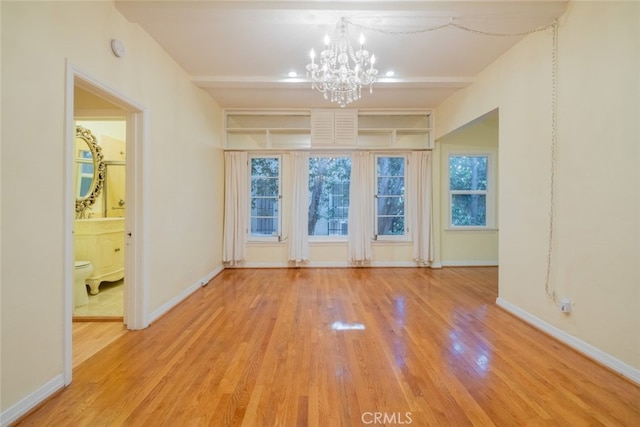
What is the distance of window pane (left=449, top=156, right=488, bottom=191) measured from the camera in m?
4.92

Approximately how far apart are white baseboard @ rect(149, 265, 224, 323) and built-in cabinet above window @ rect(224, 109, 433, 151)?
2255 millimetres

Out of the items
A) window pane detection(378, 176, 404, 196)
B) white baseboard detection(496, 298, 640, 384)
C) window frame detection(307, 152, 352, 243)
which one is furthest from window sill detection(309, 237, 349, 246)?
white baseboard detection(496, 298, 640, 384)

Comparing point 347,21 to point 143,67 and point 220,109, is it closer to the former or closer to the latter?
point 143,67

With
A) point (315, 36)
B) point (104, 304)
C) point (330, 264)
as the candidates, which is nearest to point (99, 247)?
point (104, 304)

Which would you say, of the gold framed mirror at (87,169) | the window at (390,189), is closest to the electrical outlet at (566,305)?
the window at (390,189)

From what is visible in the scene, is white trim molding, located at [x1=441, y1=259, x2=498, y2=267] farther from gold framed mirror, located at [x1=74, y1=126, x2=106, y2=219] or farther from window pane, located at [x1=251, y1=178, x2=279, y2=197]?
gold framed mirror, located at [x1=74, y1=126, x2=106, y2=219]

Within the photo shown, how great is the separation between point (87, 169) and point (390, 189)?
4.76 metres

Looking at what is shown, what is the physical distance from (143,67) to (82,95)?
29.8 inches

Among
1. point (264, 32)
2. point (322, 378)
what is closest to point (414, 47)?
point (264, 32)

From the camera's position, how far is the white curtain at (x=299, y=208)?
15.4 ft

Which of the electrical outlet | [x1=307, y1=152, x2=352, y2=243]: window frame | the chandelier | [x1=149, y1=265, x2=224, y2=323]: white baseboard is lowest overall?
[x1=149, y1=265, x2=224, y2=323]: white baseboard

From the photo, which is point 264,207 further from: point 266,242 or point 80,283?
point 80,283

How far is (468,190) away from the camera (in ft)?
16.1

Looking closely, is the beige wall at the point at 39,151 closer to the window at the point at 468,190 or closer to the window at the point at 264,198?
the window at the point at 264,198
